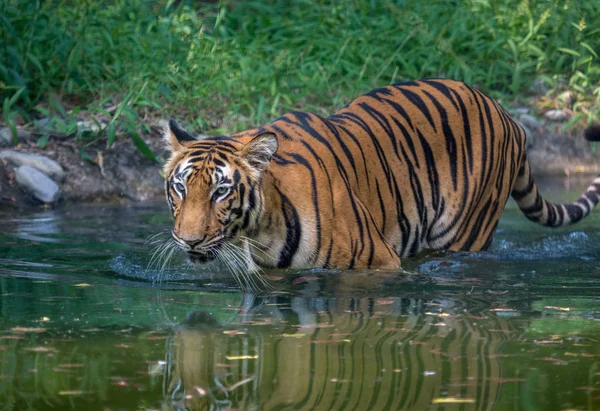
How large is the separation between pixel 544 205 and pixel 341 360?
304 centimetres

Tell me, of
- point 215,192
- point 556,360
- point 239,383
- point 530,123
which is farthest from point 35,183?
point 556,360

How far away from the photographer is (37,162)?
295 inches

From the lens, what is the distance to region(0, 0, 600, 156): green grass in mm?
8289

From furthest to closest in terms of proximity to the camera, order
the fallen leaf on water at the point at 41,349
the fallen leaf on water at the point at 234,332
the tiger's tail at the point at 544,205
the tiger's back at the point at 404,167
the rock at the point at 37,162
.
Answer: the rock at the point at 37,162
the tiger's tail at the point at 544,205
the tiger's back at the point at 404,167
the fallen leaf on water at the point at 234,332
the fallen leaf on water at the point at 41,349

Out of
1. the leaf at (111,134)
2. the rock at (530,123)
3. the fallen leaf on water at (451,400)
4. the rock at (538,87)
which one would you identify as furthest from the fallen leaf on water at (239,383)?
the rock at (538,87)

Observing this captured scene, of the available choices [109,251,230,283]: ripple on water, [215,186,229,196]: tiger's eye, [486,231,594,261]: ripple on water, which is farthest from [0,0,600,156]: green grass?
[215,186,229,196]: tiger's eye

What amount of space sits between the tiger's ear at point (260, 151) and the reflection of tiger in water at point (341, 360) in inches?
27.5

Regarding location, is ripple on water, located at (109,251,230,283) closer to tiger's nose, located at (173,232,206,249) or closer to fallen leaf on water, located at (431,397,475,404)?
tiger's nose, located at (173,232,206,249)

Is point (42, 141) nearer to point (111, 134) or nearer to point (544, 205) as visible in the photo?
point (111, 134)


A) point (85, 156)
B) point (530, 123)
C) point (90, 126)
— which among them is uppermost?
point (530, 123)

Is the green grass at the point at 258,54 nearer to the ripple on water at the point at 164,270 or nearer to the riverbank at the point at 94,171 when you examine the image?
the riverbank at the point at 94,171

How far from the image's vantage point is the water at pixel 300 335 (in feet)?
9.61

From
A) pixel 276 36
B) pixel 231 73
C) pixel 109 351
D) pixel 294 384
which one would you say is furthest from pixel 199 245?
pixel 276 36

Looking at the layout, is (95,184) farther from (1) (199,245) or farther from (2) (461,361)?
(2) (461,361)
